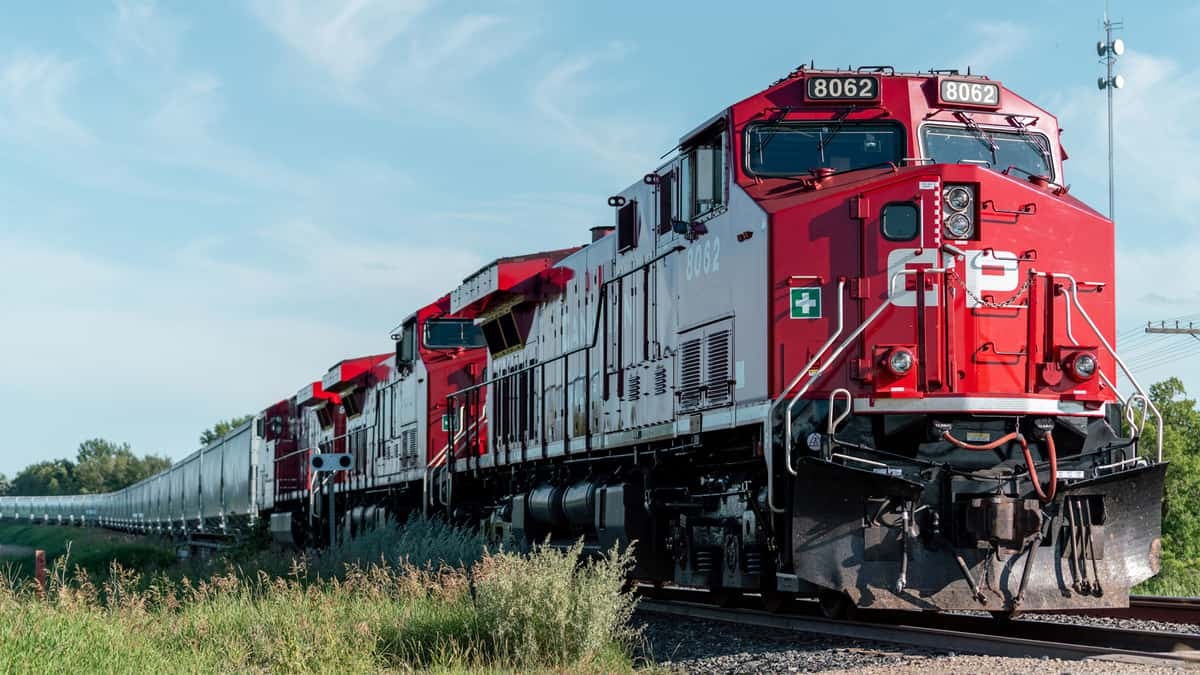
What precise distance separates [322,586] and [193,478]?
30.8 meters

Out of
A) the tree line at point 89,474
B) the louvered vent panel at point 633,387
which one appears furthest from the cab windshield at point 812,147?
the tree line at point 89,474

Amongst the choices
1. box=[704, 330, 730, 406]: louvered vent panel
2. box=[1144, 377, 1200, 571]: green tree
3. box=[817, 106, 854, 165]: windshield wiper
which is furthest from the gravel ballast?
box=[1144, 377, 1200, 571]: green tree

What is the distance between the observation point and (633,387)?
1325 cm

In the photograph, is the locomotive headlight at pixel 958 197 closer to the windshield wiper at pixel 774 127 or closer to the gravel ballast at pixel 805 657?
the windshield wiper at pixel 774 127

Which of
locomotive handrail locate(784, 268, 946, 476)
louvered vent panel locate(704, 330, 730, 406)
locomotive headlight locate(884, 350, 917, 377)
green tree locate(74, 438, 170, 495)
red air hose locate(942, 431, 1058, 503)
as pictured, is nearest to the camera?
red air hose locate(942, 431, 1058, 503)

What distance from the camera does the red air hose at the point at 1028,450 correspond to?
9438 mm

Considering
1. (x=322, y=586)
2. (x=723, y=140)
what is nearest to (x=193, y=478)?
(x=322, y=586)

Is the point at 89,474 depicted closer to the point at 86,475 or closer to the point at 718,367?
the point at 86,475

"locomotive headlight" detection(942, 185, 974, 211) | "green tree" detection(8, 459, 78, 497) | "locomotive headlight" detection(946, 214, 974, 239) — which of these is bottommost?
"green tree" detection(8, 459, 78, 497)

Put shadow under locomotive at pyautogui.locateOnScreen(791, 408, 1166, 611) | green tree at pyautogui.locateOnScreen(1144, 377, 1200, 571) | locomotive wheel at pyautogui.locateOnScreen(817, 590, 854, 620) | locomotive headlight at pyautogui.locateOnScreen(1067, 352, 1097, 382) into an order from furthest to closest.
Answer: green tree at pyautogui.locateOnScreen(1144, 377, 1200, 571) < locomotive wheel at pyautogui.locateOnScreen(817, 590, 854, 620) < locomotive headlight at pyautogui.locateOnScreen(1067, 352, 1097, 382) < shadow under locomotive at pyautogui.locateOnScreen(791, 408, 1166, 611)

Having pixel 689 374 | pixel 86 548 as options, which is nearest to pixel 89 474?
pixel 86 548

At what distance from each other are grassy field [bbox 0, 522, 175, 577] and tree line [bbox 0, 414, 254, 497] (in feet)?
137

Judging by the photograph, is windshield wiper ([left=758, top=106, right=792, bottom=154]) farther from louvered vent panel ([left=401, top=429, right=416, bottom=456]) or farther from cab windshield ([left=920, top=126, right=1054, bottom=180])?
louvered vent panel ([left=401, top=429, right=416, bottom=456])

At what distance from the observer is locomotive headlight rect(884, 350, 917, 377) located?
32.2ft
